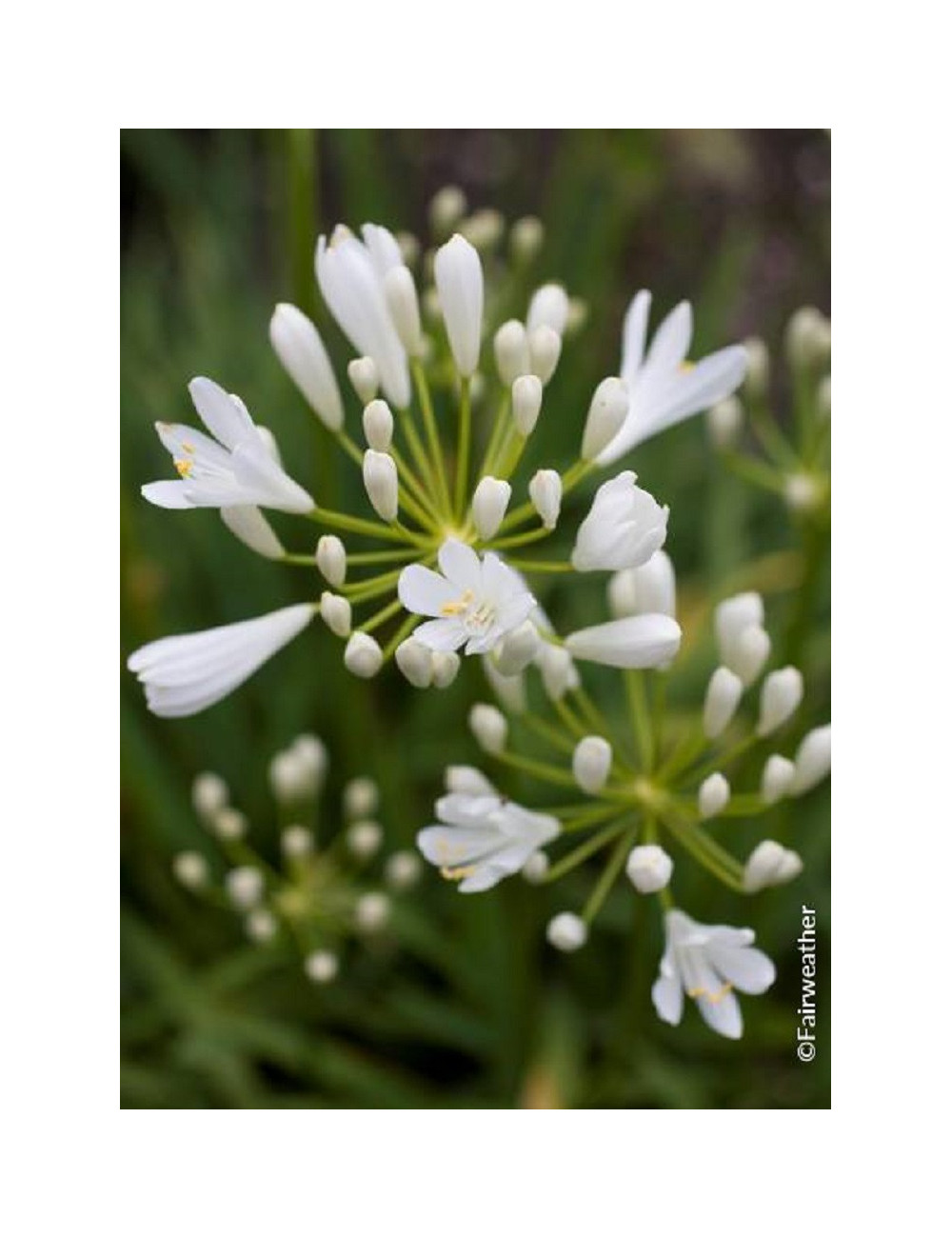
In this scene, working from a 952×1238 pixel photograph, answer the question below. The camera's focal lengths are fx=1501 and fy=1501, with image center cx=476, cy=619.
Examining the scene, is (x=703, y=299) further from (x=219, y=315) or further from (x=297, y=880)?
(x=297, y=880)

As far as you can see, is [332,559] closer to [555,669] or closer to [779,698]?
[555,669]

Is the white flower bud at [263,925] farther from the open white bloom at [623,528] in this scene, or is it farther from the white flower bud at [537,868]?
the open white bloom at [623,528]

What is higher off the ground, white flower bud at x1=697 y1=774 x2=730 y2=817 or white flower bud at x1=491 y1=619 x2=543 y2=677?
white flower bud at x1=491 y1=619 x2=543 y2=677

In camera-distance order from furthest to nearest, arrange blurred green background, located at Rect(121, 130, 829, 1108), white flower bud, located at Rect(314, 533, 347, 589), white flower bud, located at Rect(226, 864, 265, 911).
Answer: blurred green background, located at Rect(121, 130, 829, 1108) < white flower bud, located at Rect(226, 864, 265, 911) < white flower bud, located at Rect(314, 533, 347, 589)

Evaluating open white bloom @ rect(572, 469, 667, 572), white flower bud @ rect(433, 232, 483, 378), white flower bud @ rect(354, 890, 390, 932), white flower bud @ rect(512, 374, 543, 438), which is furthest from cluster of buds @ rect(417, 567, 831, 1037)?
white flower bud @ rect(354, 890, 390, 932)

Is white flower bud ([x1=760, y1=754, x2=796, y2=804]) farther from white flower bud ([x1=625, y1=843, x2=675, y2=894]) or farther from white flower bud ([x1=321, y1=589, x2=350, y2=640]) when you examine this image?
white flower bud ([x1=321, y1=589, x2=350, y2=640])

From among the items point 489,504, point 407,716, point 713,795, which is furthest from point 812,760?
point 407,716

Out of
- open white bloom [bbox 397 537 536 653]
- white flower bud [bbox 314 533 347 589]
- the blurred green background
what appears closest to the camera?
open white bloom [bbox 397 537 536 653]
